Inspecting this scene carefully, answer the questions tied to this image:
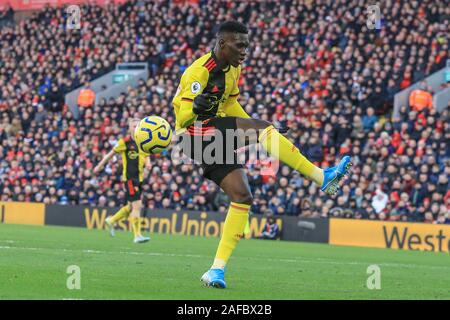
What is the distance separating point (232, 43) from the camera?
32.7 ft

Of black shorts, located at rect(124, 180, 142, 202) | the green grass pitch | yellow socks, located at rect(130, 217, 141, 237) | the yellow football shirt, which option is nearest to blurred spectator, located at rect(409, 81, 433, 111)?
the green grass pitch

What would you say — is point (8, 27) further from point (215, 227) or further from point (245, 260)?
point (245, 260)

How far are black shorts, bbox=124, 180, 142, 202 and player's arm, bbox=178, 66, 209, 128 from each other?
37.3 feet

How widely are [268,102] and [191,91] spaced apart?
61.7 ft

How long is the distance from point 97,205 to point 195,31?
8072 millimetres

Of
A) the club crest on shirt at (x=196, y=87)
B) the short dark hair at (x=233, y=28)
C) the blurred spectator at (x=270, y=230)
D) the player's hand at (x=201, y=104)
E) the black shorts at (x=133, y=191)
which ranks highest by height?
the short dark hair at (x=233, y=28)

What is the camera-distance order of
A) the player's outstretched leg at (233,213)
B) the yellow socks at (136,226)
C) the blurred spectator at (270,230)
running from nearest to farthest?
the player's outstretched leg at (233,213) < the yellow socks at (136,226) < the blurred spectator at (270,230)

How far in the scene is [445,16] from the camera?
27969 mm

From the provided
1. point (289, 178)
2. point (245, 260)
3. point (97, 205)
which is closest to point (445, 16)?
point (289, 178)

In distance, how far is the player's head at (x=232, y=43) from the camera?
393 inches

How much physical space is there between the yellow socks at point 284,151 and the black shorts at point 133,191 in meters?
11.5

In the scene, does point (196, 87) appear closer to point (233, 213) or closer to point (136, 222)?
point (233, 213)

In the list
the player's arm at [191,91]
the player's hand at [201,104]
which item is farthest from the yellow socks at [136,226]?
the player's hand at [201,104]

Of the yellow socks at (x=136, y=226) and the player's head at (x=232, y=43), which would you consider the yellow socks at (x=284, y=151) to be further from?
the yellow socks at (x=136, y=226)
